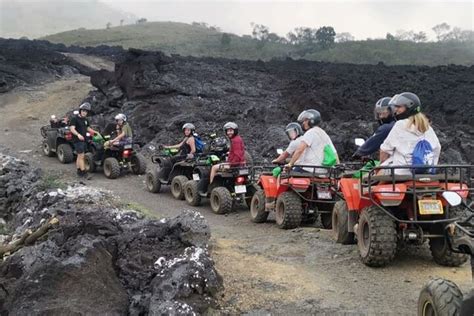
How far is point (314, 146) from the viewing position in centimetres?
938

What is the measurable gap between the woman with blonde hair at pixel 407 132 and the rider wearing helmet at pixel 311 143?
2390 millimetres

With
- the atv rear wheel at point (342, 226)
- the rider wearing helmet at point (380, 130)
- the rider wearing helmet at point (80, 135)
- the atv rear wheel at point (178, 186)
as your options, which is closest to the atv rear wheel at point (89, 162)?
the rider wearing helmet at point (80, 135)

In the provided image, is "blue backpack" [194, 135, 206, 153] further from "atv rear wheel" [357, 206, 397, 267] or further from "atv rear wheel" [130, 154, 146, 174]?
"atv rear wheel" [357, 206, 397, 267]

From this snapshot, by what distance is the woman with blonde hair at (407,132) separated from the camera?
673 cm

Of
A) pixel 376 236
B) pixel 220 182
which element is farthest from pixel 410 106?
pixel 220 182

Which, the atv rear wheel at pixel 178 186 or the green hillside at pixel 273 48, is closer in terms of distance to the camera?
the atv rear wheel at pixel 178 186

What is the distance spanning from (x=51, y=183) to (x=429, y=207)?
30.7ft

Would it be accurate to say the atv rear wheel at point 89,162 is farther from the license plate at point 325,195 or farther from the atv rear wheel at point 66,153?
the license plate at point 325,195

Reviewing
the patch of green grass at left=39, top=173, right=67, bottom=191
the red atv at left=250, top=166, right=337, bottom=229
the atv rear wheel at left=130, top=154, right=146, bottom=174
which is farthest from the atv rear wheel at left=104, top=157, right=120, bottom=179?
the red atv at left=250, top=166, right=337, bottom=229

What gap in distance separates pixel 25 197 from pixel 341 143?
10.1m

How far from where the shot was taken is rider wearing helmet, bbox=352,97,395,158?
291 inches

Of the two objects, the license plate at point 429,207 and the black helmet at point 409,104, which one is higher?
the black helmet at point 409,104

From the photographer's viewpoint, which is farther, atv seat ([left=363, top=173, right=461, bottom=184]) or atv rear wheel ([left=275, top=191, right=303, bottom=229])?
atv rear wheel ([left=275, top=191, right=303, bottom=229])

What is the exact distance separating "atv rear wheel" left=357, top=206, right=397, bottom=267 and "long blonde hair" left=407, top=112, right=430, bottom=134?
1049 millimetres
